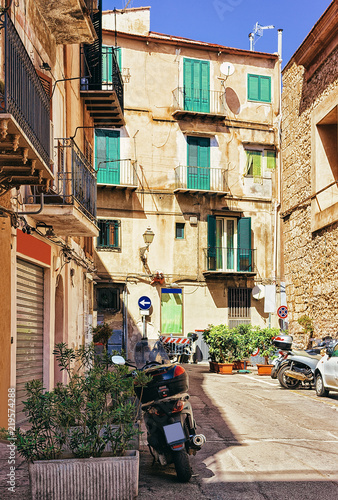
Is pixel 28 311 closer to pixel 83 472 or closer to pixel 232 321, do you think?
pixel 83 472

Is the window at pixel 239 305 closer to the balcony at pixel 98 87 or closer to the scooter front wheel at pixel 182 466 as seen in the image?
the balcony at pixel 98 87

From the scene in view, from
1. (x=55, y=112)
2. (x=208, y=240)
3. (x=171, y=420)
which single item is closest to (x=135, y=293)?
(x=208, y=240)

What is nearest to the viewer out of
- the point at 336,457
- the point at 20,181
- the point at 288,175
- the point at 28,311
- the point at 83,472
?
the point at 83,472

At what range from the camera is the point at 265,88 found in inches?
1246

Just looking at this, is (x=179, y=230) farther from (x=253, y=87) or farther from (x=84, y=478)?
(x=84, y=478)

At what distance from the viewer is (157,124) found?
29688mm

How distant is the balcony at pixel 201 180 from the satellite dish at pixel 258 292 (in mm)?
4699

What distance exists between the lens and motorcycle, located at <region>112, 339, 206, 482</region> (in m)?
6.54

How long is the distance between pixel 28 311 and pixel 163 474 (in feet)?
17.4

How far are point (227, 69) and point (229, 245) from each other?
8225 mm

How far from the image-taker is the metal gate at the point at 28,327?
10664 millimetres

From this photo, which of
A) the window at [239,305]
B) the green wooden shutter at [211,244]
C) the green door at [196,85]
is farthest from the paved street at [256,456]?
the green door at [196,85]

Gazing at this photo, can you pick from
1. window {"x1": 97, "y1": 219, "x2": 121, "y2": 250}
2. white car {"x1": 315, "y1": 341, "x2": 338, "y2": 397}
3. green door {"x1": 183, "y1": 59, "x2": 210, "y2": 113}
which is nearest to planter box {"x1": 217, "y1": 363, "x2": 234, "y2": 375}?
white car {"x1": 315, "y1": 341, "x2": 338, "y2": 397}

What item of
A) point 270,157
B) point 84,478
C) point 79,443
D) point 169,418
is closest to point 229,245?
point 270,157
